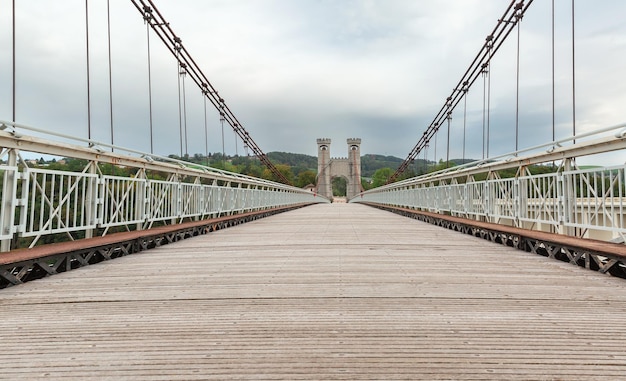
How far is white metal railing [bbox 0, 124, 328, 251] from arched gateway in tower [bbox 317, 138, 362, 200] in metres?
51.9

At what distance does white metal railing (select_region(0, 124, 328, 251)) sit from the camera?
2.80 meters

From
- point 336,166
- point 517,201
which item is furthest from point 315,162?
point 517,201

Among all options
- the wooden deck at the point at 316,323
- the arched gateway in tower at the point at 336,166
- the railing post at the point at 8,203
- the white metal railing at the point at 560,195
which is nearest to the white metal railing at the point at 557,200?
the white metal railing at the point at 560,195

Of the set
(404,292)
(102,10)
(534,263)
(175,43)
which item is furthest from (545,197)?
(175,43)

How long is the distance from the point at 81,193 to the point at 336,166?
58870 millimetres

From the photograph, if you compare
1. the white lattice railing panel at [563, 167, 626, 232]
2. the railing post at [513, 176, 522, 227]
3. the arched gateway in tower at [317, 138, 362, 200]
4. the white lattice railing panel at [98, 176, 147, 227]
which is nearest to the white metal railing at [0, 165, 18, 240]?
the white lattice railing panel at [98, 176, 147, 227]

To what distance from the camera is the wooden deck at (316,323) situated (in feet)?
4.27

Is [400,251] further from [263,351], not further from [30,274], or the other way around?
[30,274]

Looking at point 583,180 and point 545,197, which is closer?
point 583,180

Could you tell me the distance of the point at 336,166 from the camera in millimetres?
62156

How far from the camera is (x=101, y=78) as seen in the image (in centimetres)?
1106

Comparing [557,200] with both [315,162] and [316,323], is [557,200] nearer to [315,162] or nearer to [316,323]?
[316,323]

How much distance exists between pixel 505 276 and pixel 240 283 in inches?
77.4

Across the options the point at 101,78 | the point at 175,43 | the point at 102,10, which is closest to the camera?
the point at 102,10
